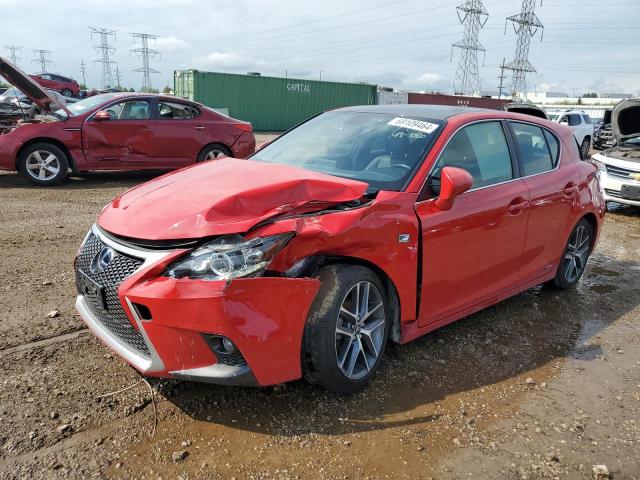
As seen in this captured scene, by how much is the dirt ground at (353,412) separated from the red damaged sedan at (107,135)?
17.1 feet

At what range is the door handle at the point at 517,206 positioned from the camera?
391 cm

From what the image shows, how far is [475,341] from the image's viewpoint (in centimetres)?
397

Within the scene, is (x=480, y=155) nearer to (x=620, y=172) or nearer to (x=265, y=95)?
(x=620, y=172)

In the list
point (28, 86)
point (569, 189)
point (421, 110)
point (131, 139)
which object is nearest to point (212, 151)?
point (131, 139)

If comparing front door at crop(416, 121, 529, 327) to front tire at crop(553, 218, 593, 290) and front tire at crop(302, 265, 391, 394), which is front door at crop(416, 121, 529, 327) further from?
front tire at crop(553, 218, 593, 290)

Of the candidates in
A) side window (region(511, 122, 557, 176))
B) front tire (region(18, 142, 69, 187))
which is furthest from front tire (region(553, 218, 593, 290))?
A: front tire (region(18, 142, 69, 187))

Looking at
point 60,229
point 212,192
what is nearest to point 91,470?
point 212,192

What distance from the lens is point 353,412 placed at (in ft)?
9.77

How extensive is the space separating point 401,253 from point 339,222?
0.51 m

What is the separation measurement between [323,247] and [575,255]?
10.7 ft

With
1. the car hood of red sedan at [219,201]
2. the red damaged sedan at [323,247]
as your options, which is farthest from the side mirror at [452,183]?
the car hood of red sedan at [219,201]

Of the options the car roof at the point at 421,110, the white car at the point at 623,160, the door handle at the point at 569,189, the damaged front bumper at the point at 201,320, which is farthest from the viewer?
the white car at the point at 623,160

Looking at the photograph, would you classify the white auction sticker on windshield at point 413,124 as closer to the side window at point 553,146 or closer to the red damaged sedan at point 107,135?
the side window at point 553,146

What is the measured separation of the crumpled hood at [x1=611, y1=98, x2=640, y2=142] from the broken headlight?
9017mm
